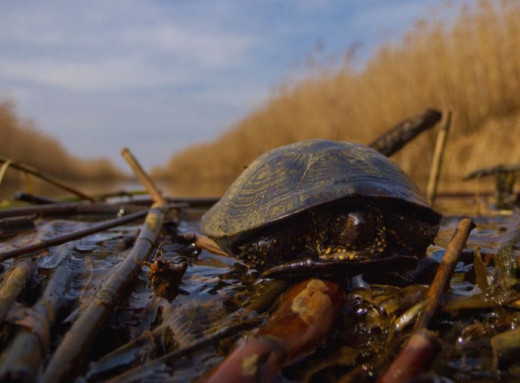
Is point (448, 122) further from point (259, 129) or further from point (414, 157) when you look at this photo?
point (259, 129)

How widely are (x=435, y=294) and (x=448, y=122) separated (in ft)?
10.2

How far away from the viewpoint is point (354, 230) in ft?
4.71

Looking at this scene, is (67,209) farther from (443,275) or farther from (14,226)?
(443,275)

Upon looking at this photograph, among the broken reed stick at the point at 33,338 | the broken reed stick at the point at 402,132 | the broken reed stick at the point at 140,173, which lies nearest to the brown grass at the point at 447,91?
the broken reed stick at the point at 402,132

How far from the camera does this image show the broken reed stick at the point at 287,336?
894 mm

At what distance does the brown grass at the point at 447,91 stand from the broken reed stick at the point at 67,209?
7.30 metres

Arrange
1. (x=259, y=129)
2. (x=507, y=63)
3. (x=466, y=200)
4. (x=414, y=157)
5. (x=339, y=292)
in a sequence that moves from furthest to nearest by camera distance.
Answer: (x=259, y=129), (x=414, y=157), (x=507, y=63), (x=466, y=200), (x=339, y=292)

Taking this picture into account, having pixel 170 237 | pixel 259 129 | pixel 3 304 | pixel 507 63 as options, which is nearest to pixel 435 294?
pixel 3 304

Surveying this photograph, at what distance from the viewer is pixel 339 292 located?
131cm

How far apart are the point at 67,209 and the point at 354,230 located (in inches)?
92.4

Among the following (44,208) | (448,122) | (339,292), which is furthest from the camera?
(448,122)

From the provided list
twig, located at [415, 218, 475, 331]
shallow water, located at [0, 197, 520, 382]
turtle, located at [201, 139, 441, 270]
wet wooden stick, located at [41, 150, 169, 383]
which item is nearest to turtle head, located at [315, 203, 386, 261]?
turtle, located at [201, 139, 441, 270]

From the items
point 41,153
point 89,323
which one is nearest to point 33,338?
point 89,323

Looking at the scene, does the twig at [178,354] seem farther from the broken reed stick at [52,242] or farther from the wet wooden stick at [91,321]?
the broken reed stick at [52,242]
